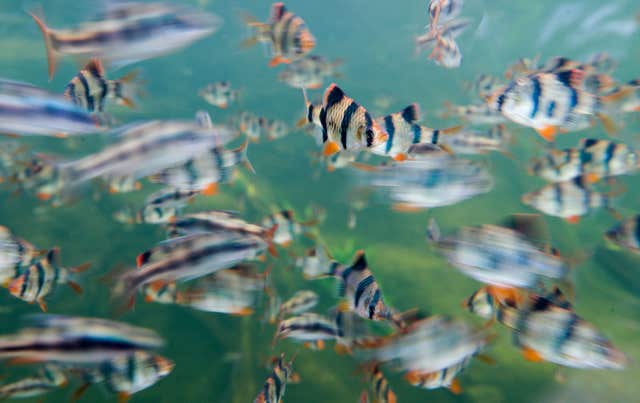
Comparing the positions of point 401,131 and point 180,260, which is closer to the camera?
point 180,260

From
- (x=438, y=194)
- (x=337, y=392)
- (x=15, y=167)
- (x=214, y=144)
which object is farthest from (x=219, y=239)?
(x=15, y=167)

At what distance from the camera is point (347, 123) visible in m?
2.23

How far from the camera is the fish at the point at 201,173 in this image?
3.24m

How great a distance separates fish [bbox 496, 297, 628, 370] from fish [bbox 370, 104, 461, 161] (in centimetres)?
125

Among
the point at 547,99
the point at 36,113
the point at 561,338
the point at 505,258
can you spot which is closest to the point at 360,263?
the point at 505,258

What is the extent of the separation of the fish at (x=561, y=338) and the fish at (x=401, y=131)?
1.25 meters

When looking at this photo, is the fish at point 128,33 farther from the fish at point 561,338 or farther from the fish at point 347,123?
the fish at point 561,338

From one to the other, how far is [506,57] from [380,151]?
20161 mm

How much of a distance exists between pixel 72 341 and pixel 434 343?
206cm

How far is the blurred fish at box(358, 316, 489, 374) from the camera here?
98.2 inches

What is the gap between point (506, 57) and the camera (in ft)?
64.1

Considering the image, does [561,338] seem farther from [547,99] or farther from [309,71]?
[309,71]

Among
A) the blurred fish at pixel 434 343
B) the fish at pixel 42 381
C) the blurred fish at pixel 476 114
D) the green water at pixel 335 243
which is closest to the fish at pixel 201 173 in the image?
the green water at pixel 335 243

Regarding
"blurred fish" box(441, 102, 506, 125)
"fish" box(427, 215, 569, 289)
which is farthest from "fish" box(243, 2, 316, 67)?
"blurred fish" box(441, 102, 506, 125)
